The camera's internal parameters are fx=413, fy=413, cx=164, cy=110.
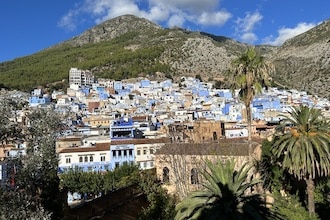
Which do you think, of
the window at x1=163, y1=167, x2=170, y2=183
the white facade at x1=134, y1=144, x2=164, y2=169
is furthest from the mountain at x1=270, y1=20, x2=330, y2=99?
the window at x1=163, y1=167, x2=170, y2=183

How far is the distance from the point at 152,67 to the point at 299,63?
173 ft

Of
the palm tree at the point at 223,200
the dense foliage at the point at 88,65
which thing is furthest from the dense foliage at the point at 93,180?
the dense foliage at the point at 88,65

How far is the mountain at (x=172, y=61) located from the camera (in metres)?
129

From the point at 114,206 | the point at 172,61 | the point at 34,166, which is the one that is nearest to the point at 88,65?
the point at 172,61

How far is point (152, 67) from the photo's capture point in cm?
15475

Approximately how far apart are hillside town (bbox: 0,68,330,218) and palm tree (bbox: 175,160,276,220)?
4988 mm

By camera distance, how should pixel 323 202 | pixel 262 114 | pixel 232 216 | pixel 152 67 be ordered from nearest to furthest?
pixel 232 216 → pixel 323 202 → pixel 262 114 → pixel 152 67

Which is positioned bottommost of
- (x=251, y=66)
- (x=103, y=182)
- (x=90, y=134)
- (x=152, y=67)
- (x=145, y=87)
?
(x=103, y=182)

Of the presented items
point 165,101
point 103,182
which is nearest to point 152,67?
point 165,101

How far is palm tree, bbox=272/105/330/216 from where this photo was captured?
1958 cm

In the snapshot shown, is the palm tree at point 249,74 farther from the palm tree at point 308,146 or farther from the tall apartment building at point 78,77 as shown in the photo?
the tall apartment building at point 78,77

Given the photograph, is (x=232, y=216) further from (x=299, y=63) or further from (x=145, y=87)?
(x=299, y=63)

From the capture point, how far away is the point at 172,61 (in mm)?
160875

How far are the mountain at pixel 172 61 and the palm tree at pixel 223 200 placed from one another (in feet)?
366
